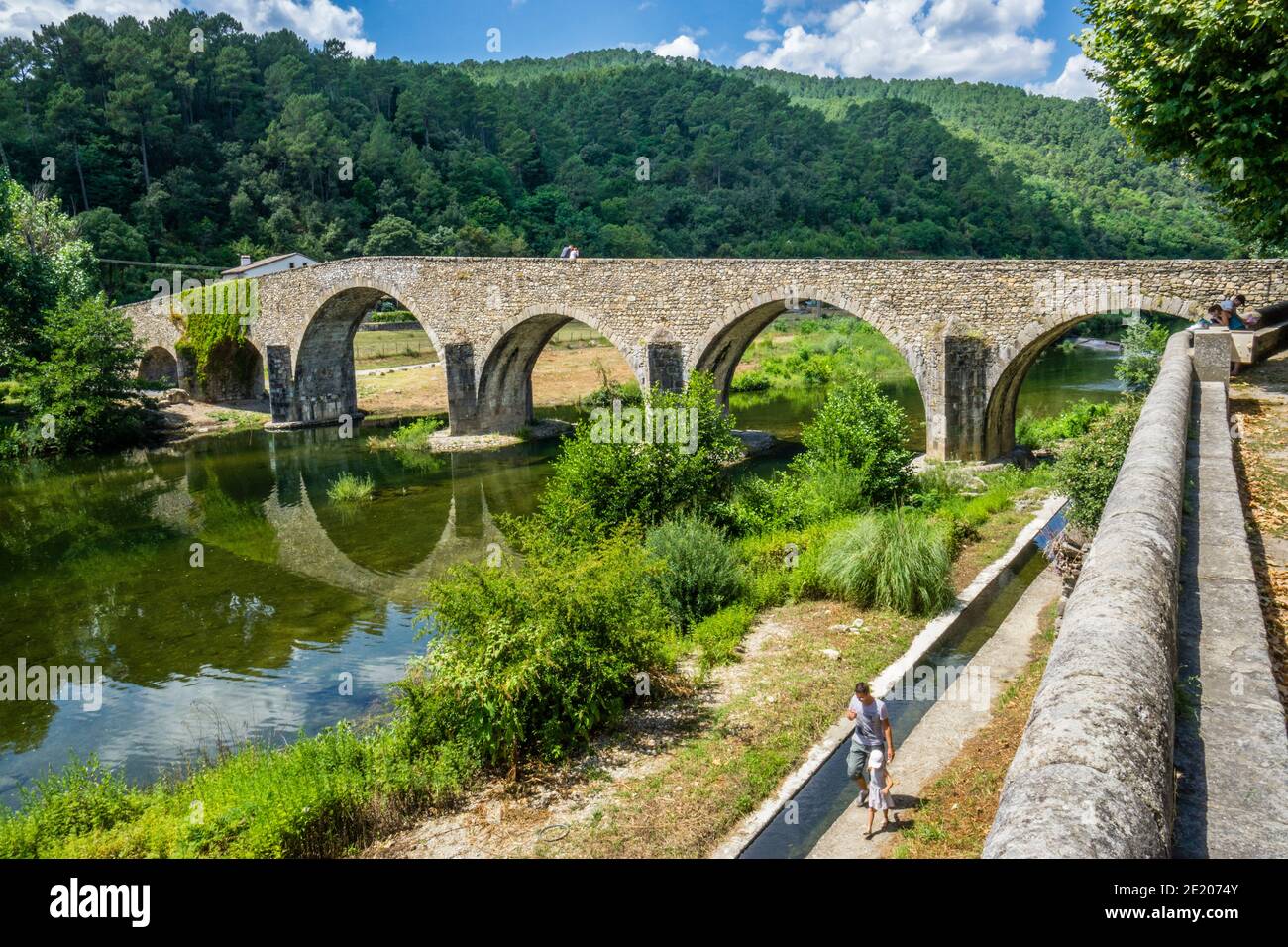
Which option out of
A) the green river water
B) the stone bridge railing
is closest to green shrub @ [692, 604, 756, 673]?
the green river water

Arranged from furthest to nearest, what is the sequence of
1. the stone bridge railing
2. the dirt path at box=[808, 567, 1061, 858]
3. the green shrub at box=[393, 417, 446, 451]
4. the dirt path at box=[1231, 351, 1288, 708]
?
the green shrub at box=[393, 417, 446, 451] < the dirt path at box=[808, 567, 1061, 858] < the dirt path at box=[1231, 351, 1288, 708] < the stone bridge railing

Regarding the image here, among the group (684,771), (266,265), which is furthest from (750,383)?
(684,771)

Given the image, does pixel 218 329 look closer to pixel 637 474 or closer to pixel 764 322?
pixel 764 322

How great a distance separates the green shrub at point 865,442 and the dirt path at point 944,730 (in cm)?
402

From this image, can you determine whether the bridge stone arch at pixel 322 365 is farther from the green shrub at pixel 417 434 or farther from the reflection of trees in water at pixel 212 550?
the reflection of trees in water at pixel 212 550

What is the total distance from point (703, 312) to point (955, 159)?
64.9 meters

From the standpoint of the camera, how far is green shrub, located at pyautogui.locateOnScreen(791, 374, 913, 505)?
51.3 feet

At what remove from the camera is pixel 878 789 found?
679cm

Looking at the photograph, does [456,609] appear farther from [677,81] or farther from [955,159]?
[677,81]

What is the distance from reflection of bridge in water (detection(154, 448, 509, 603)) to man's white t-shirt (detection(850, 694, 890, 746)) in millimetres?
7184

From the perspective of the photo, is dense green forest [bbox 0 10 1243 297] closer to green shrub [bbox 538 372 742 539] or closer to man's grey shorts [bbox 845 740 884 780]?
green shrub [bbox 538 372 742 539]

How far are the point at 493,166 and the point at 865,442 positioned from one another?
58177 millimetres

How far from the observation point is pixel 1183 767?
3322 millimetres
